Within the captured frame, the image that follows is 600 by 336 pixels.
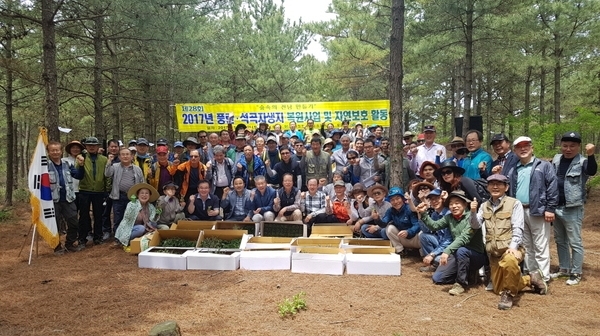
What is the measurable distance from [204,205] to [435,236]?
4.12 metres

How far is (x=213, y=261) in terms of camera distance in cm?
568

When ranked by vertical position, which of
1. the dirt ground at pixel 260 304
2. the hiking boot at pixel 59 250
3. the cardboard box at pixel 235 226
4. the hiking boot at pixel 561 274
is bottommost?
the dirt ground at pixel 260 304

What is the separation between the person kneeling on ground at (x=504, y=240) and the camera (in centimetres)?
440

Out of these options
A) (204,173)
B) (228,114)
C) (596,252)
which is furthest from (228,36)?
(596,252)

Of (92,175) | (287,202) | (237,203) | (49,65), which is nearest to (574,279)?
(287,202)

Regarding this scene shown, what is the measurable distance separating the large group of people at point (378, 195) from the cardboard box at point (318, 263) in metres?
1.12

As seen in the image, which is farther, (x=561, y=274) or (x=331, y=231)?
(x=331, y=231)

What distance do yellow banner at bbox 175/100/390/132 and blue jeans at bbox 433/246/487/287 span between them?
30.2 ft

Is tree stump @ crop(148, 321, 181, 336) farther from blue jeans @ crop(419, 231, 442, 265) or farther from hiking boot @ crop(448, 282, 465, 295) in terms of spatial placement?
blue jeans @ crop(419, 231, 442, 265)

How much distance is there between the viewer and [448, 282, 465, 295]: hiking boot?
4.68 m

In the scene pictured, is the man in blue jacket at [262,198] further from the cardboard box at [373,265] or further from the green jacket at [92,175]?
the green jacket at [92,175]

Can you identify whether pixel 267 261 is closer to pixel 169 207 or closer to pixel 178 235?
pixel 178 235

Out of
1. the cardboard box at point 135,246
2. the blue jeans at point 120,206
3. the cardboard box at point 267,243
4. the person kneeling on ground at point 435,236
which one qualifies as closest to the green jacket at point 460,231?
the person kneeling on ground at point 435,236

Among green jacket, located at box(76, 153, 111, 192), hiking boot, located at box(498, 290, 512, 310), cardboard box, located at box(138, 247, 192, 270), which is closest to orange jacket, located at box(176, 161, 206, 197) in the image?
green jacket, located at box(76, 153, 111, 192)
